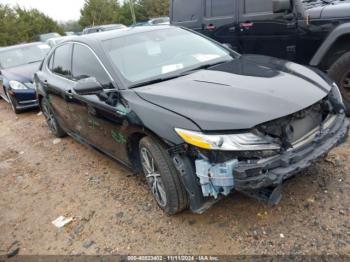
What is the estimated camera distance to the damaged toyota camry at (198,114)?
7.94 ft

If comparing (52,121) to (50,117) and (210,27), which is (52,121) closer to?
(50,117)

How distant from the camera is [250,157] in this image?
2.41 metres

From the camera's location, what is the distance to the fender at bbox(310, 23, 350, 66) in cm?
405

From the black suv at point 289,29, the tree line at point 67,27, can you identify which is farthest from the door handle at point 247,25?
the tree line at point 67,27

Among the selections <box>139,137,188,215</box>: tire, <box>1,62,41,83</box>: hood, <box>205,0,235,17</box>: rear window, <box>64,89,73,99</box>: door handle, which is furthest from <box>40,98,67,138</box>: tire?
<box>205,0,235,17</box>: rear window

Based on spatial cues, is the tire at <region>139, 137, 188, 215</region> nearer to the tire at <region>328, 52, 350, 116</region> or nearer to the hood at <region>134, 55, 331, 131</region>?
the hood at <region>134, 55, 331, 131</region>

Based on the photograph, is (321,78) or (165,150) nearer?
(165,150)

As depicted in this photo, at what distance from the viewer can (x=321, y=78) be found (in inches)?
122

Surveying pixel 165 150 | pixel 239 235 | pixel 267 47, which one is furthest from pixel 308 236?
pixel 267 47

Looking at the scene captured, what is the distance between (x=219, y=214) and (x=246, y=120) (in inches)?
40.9

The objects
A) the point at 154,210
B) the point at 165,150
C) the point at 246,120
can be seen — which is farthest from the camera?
the point at 154,210

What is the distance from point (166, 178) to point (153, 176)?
326mm

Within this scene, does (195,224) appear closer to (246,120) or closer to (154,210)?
(154,210)

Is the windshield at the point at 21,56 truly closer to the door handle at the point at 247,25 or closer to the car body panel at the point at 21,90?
the car body panel at the point at 21,90
